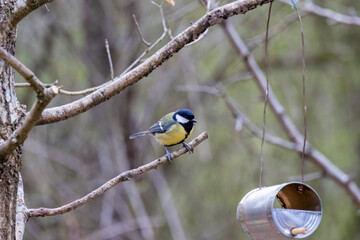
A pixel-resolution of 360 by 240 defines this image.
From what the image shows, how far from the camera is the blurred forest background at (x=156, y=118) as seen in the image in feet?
19.4

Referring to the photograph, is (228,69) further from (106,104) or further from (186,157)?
(106,104)

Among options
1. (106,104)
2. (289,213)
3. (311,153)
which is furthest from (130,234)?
(289,213)

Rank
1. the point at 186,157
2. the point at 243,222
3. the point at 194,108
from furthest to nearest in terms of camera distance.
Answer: the point at 186,157
the point at 194,108
the point at 243,222

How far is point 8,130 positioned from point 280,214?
4.25 ft

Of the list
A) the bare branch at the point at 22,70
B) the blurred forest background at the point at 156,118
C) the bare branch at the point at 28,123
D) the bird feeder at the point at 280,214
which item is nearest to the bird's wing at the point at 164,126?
the blurred forest background at the point at 156,118

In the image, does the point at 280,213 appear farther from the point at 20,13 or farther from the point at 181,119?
the point at 181,119

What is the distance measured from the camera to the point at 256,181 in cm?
672

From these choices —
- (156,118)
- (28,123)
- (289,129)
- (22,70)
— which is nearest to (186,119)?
(289,129)

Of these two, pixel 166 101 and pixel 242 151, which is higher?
pixel 166 101

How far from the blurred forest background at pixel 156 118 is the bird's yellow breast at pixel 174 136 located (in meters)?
1.56

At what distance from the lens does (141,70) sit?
200 cm

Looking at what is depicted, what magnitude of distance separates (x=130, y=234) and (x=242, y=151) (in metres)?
2.35

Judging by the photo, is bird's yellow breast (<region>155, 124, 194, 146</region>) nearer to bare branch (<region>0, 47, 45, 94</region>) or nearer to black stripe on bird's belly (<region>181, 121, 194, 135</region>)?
black stripe on bird's belly (<region>181, 121, 194, 135</region>)

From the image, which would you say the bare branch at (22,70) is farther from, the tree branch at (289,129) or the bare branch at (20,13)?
the tree branch at (289,129)
